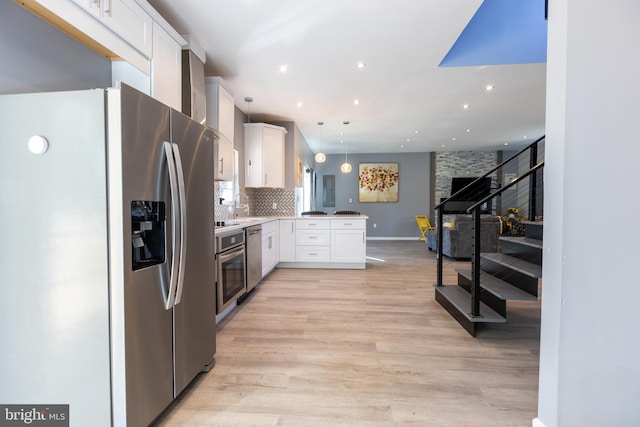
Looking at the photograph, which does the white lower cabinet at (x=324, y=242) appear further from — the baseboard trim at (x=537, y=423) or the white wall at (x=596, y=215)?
the white wall at (x=596, y=215)

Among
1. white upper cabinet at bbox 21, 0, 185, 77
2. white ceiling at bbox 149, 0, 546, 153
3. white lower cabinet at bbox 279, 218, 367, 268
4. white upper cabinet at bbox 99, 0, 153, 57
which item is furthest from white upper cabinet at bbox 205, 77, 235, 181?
A: white lower cabinet at bbox 279, 218, 367, 268

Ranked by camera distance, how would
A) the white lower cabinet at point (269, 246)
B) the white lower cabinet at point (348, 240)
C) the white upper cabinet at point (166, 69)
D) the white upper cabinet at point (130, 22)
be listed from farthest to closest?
the white lower cabinet at point (348, 240) < the white lower cabinet at point (269, 246) < the white upper cabinet at point (166, 69) < the white upper cabinet at point (130, 22)

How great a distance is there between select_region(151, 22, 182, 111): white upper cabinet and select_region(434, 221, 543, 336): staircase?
3.01m

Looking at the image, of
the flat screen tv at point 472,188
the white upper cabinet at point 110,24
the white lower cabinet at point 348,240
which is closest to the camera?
the white upper cabinet at point 110,24

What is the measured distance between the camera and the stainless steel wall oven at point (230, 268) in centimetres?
247

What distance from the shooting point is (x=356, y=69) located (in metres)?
3.44

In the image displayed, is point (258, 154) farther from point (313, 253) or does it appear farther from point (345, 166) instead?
point (345, 166)

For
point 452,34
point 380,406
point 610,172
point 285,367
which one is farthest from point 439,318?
point 452,34

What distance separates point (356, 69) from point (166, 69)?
2.11 meters

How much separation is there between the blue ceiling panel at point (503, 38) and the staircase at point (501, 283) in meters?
2.10

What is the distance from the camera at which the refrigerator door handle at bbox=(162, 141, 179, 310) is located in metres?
1.40

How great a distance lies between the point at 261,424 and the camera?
1453mm

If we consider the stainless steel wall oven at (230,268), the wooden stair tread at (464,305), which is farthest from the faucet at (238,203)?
the wooden stair tread at (464,305)

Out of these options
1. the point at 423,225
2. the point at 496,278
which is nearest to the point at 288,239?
the point at 496,278
